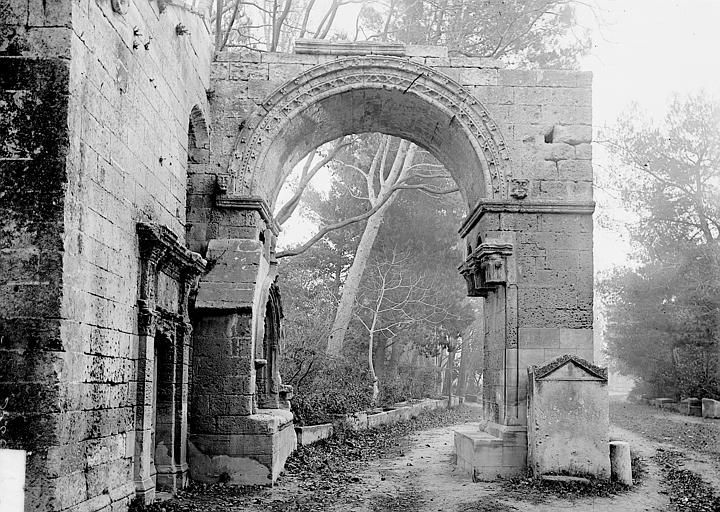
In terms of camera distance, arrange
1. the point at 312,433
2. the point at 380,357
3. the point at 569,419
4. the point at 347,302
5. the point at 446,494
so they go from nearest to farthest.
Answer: the point at 446,494, the point at 569,419, the point at 312,433, the point at 347,302, the point at 380,357

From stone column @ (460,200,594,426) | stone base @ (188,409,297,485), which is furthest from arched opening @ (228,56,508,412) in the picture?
stone base @ (188,409,297,485)

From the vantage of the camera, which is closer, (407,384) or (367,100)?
(367,100)

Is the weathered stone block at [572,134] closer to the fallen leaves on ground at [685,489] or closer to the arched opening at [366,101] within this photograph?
the arched opening at [366,101]

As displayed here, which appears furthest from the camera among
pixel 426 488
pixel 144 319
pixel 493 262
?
pixel 493 262

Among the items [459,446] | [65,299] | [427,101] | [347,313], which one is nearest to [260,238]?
[427,101]

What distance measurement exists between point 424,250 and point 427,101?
1369 cm

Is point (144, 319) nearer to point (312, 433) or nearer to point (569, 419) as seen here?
point (569, 419)

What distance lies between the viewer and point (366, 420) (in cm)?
1512

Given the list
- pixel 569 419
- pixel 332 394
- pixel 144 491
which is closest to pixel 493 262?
pixel 569 419

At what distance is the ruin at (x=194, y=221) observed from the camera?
486cm

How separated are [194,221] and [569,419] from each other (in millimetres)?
4651

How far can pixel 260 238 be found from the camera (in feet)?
31.8

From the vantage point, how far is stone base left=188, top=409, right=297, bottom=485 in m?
8.38

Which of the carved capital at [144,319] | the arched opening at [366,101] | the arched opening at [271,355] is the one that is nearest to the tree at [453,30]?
the arched opening at [271,355]
